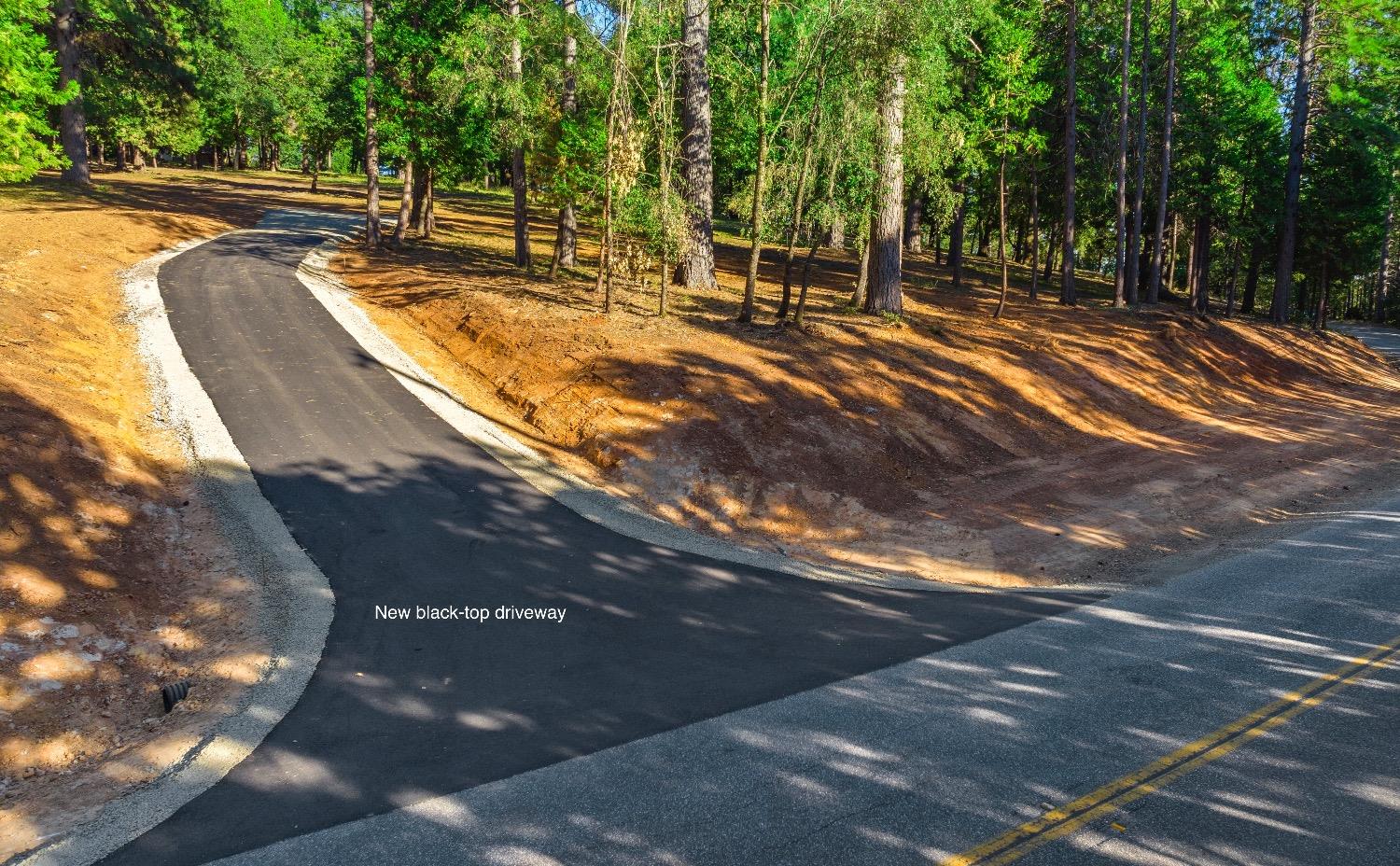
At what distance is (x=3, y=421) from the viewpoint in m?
12.0

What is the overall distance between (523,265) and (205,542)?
753 inches

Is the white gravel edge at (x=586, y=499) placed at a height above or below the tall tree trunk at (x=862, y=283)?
below

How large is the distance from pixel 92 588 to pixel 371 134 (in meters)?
25.5

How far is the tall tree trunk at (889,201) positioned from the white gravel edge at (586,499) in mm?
12514

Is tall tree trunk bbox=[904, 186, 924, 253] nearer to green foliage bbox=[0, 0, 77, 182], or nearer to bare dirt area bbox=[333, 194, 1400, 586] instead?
bare dirt area bbox=[333, 194, 1400, 586]

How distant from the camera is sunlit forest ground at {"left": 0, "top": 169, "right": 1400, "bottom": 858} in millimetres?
8773

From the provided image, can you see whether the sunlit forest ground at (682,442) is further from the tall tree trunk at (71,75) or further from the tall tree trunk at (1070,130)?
the tall tree trunk at (71,75)

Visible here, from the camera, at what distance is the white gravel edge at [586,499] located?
1277cm

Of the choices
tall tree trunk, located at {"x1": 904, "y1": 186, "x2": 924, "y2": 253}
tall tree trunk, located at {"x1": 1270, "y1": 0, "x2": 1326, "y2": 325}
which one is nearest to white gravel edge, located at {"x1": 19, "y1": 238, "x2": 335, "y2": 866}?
tall tree trunk, located at {"x1": 904, "y1": 186, "x2": 924, "y2": 253}

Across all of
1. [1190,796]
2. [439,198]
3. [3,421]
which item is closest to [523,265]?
[3,421]

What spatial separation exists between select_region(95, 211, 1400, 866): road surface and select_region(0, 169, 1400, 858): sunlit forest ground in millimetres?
1534

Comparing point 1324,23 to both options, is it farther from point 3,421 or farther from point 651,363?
point 3,421

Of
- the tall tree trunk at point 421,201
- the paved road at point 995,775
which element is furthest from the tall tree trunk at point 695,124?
the paved road at point 995,775

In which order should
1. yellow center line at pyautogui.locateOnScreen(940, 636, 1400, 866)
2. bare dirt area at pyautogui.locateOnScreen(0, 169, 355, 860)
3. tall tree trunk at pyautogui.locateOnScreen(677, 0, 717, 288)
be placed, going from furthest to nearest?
tall tree trunk at pyautogui.locateOnScreen(677, 0, 717, 288) < bare dirt area at pyautogui.locateOnScreen(0, 169, 355, 860) < yellow center line at pyautogui.locateOnScreen(940, 636, 1400, 866)
